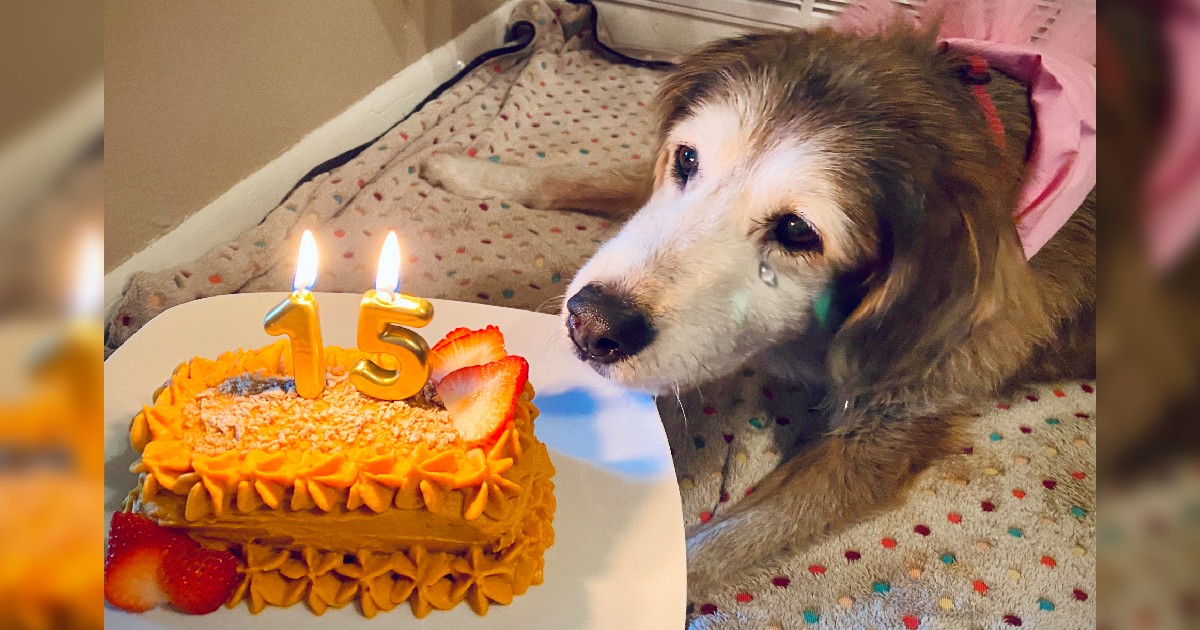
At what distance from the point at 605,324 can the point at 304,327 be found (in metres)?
0.28

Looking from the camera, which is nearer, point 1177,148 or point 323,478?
point 1177,148

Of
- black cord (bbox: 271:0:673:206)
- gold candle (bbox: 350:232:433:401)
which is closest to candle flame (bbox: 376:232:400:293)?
gold candle (bbox: 350:232:433:401)

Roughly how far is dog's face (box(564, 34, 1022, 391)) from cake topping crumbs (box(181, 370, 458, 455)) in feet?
0.60

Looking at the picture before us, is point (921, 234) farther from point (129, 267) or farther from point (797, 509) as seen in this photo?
point (129, 267)

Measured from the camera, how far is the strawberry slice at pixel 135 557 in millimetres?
635

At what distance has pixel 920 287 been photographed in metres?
0.72

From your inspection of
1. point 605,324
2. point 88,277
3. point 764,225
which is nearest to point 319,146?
point 605,324

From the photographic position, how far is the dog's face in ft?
2.22

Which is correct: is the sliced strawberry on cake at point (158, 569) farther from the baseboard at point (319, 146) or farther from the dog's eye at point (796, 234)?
the dog's eye at point (796, 234)

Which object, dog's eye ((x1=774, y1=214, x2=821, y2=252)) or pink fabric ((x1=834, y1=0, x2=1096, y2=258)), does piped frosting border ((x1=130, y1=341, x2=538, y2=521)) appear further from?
pink fabric ((x1=834, y1=0, x2=1096, y2=258))

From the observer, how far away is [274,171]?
886 millimetres

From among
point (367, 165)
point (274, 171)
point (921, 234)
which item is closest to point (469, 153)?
point (367, 165)

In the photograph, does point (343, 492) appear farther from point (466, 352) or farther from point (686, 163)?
point (686, 163)

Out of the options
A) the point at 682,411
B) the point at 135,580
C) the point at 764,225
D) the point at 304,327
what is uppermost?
the point at 764,225
